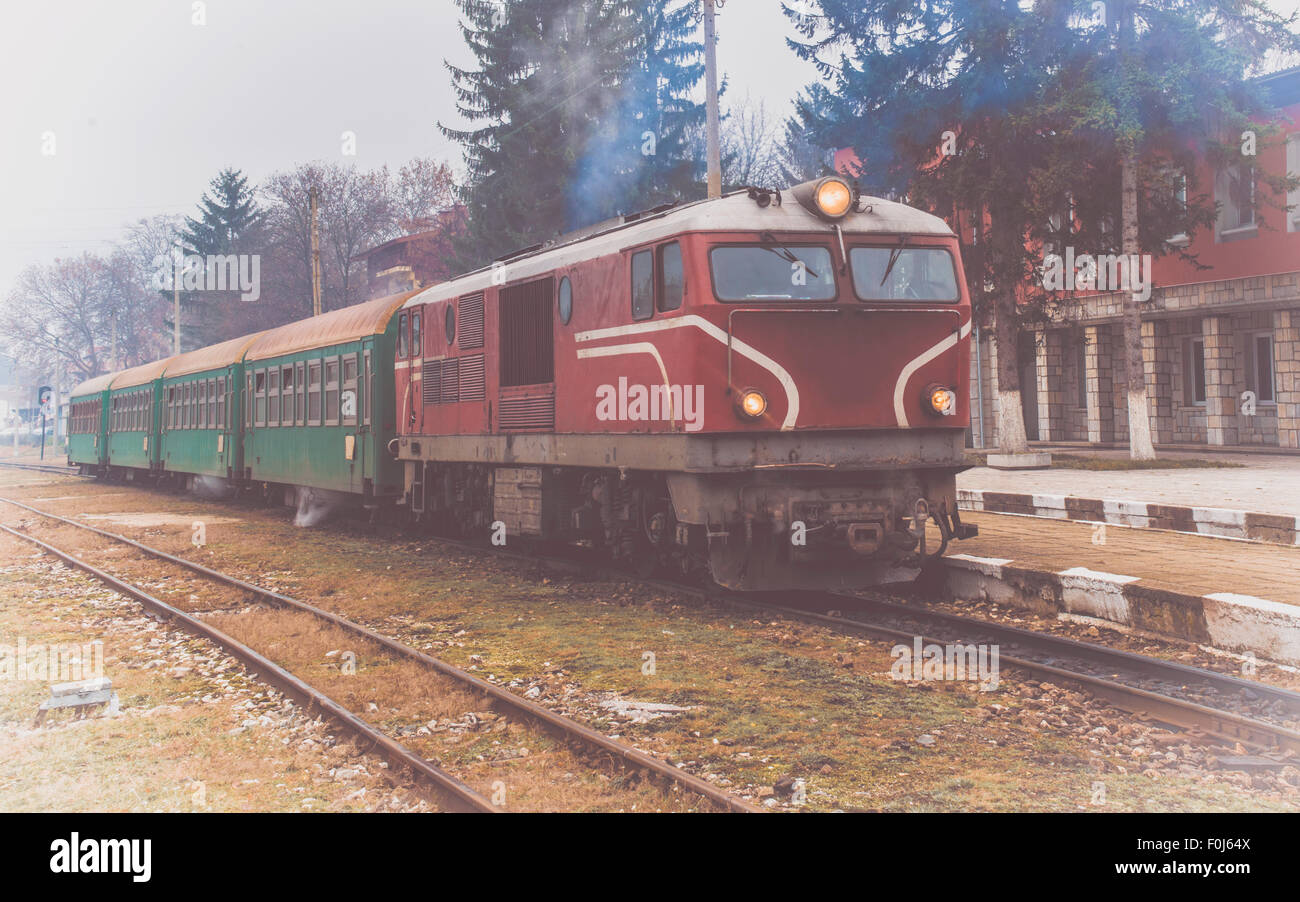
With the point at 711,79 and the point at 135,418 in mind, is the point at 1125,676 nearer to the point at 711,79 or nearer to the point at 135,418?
the point at 711,79

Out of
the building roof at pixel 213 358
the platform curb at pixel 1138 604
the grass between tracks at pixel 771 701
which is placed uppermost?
the building roof at pixel 213 358

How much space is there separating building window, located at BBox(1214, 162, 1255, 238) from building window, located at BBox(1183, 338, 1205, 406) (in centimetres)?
325

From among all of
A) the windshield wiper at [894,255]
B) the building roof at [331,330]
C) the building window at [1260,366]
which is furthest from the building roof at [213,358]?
the building window at [1260,366]

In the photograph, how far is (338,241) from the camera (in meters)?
57.9

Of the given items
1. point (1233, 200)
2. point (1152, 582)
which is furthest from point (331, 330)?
point (1233, 200)

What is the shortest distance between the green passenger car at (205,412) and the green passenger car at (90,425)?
737cm

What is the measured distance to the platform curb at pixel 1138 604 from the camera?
7453 millimetres

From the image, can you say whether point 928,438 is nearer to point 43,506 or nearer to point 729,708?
point 729,708

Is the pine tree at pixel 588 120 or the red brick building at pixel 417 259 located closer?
the pine tree at pixel 588 120

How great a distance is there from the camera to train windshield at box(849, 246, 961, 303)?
953 cm

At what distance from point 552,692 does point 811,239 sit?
452 centimetres

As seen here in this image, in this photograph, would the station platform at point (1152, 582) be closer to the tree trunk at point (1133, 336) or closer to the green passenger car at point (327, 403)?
the green passenger car at point (327, 403)

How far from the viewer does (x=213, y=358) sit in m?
25.0
